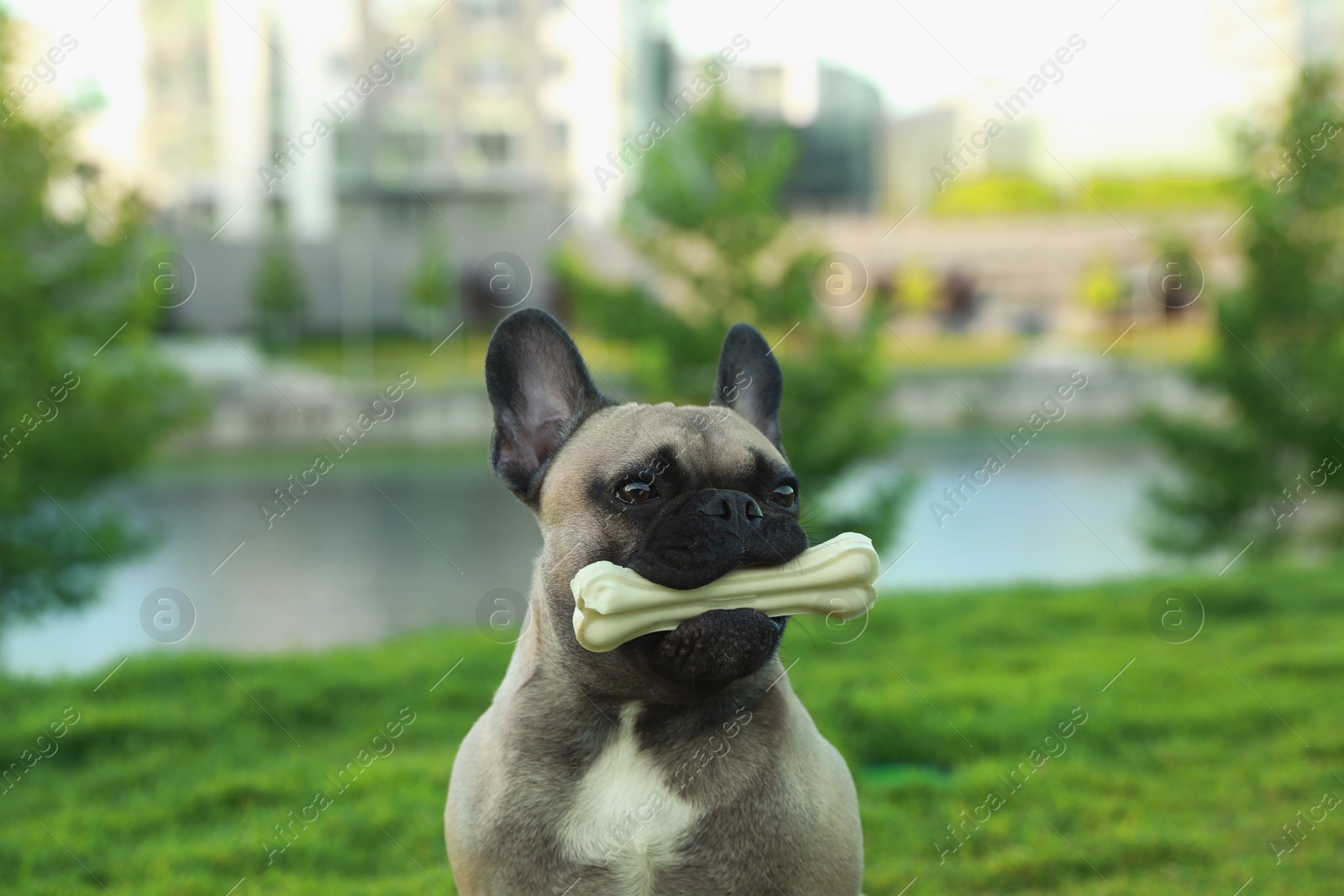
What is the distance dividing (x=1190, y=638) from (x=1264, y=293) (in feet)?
23.0

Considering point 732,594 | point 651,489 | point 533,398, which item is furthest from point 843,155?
point 732,594

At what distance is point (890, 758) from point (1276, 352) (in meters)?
9.76

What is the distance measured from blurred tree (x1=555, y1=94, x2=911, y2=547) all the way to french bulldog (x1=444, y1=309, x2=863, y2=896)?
21.9 ft

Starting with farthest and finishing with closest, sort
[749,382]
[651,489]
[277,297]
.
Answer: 1. [277,297]
2. [749,382]
3. [651,489]

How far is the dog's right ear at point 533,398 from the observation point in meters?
3.22

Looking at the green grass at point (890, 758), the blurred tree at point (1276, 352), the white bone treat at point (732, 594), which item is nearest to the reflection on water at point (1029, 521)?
the blurred tree at point (1276, 352)

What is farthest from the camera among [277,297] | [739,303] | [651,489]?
[277,297]

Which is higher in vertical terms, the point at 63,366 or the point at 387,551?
the point at 63,366

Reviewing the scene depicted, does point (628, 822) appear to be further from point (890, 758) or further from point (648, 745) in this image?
point (890, 758)

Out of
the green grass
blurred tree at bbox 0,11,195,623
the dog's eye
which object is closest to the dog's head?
the dog's eye

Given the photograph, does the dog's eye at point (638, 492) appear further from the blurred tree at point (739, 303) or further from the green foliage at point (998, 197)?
the green foliage at point (998, 197)

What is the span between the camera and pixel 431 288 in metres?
39.5

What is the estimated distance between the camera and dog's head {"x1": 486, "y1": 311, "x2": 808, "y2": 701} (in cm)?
264

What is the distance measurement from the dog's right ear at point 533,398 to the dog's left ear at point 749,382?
0.40 meters
